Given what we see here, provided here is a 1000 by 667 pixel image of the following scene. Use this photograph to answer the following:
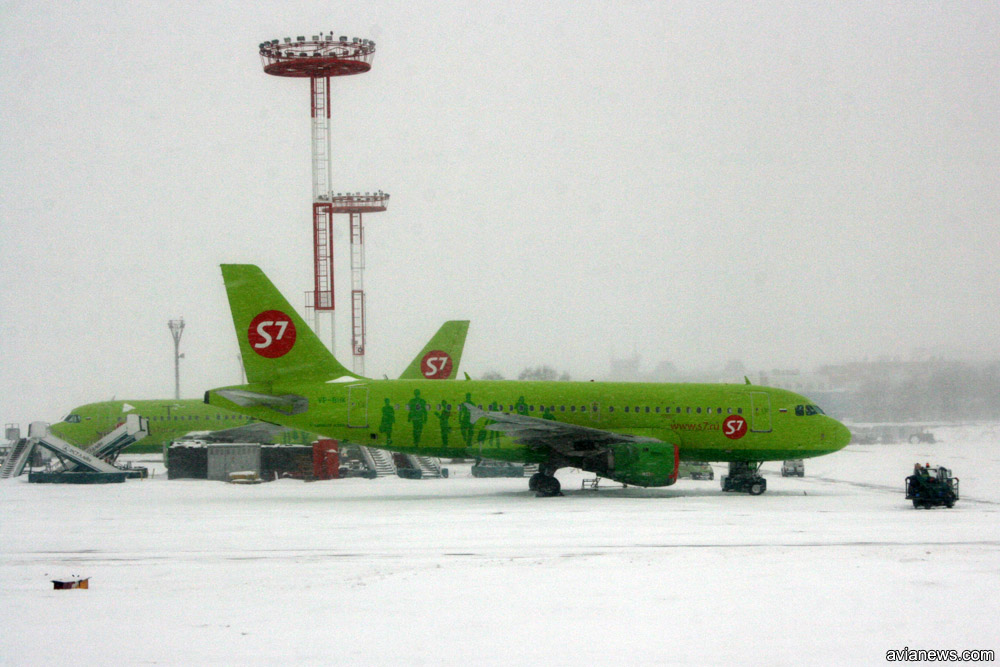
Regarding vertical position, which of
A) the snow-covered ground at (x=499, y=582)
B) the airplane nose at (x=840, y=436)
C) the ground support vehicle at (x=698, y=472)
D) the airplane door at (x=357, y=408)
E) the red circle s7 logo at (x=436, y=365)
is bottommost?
the ground support vehicle at (x=698, y=472)

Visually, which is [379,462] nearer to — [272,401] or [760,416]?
[272,401]

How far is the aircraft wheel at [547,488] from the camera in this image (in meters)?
34.0

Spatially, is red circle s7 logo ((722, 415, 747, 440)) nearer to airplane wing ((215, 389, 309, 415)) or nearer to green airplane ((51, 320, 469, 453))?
airplane wing ((215, 389, 309, 415))

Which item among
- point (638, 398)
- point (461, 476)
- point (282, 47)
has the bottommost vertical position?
point (461, 476)

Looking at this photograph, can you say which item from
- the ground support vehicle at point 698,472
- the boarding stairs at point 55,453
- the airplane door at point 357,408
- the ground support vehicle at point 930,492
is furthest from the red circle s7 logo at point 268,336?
the ground support vehicle at point 698,472

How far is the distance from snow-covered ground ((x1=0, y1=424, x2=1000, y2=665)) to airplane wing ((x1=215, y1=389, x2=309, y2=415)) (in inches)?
142

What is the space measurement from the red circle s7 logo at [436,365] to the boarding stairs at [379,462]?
4.39m

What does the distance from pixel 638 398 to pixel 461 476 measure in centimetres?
1817

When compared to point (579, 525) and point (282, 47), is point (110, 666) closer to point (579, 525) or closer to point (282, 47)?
point (579, 525)

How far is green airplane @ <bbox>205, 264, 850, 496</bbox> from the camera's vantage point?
3291cm

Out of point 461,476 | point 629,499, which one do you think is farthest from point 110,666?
point 461,476

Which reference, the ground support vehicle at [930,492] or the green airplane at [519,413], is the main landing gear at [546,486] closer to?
the green airplane at [519,413]

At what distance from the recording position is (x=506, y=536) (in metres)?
22.1

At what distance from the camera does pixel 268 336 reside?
110ft
